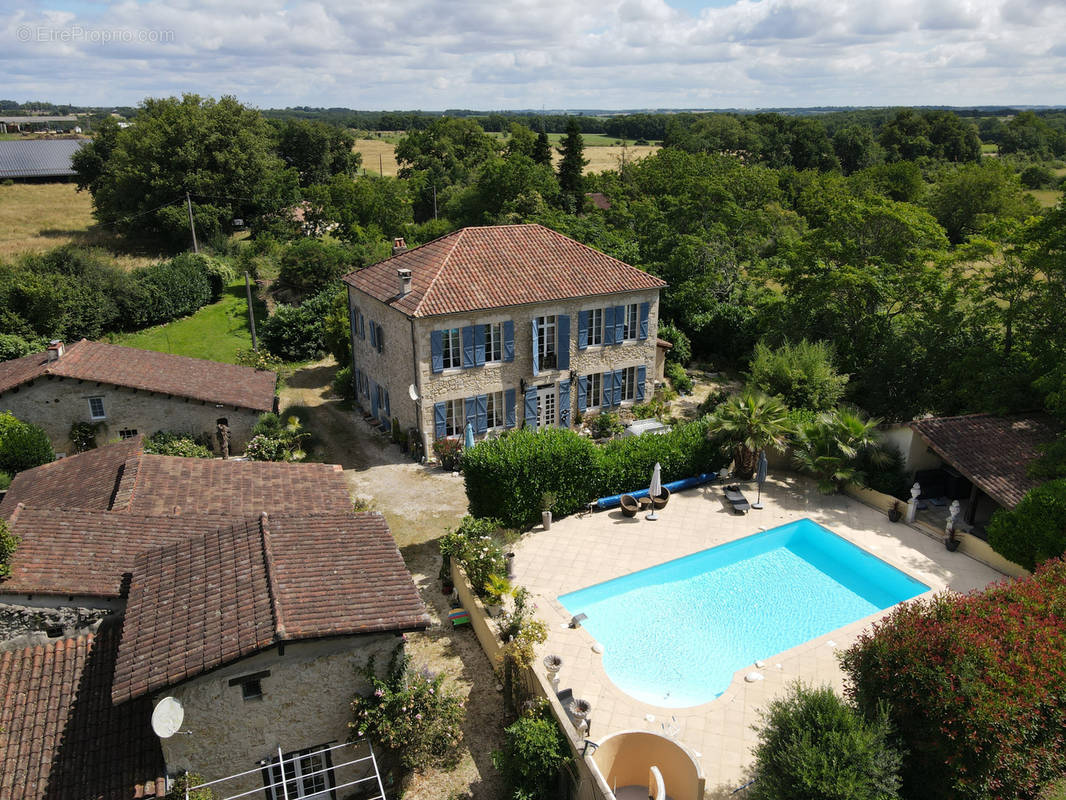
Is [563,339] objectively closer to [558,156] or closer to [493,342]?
[493,342]

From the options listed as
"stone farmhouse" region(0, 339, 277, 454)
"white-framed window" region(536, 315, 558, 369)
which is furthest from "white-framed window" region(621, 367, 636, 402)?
"stone farmhouse" region(0, 339, 277, 454)

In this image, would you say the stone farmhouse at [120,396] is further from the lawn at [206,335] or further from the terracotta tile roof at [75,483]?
the lawn at [206,335]

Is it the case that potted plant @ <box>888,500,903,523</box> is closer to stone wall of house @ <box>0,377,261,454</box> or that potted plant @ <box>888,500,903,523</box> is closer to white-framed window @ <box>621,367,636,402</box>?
white-framed window @ <box>621,367,636,402</box>

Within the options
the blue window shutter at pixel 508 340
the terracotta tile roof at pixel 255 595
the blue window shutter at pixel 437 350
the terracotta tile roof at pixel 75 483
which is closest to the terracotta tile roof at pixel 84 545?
the terracotta tile roof at pixel 255 595

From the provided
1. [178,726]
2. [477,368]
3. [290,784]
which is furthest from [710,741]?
[477,368]

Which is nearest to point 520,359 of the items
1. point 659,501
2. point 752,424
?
point 659,501

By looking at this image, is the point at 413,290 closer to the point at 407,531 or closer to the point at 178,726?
the point at 407,531
